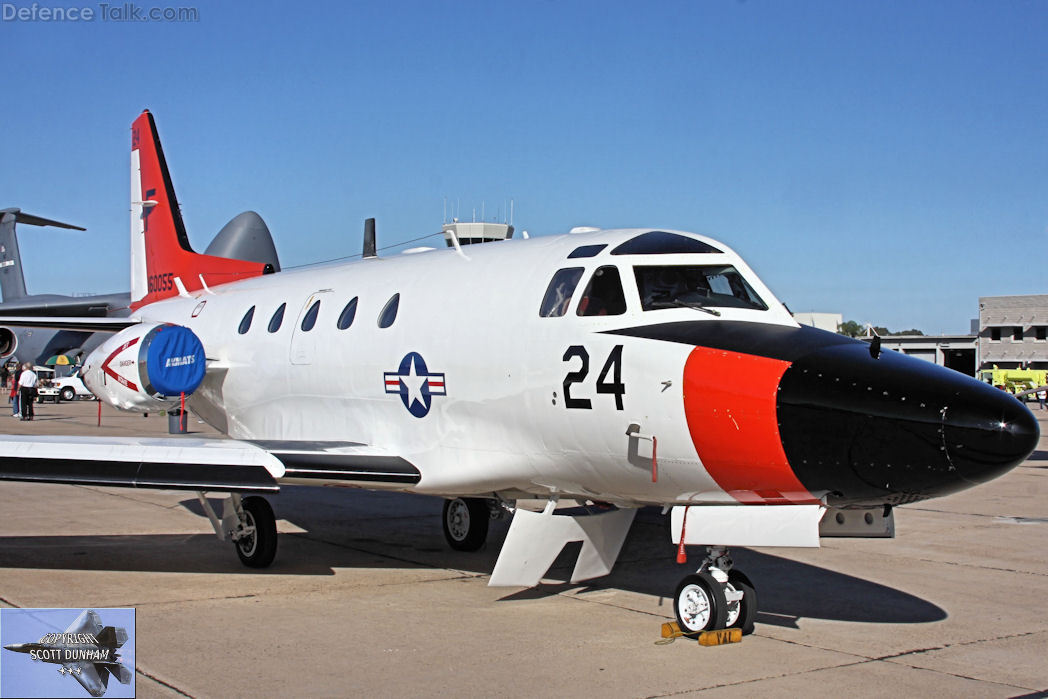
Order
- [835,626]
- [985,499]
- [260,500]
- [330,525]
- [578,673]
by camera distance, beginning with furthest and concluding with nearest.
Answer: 1. [985,499]
2. [330,525]
3. [260,500]
4. [835,626]
5. [578,673]

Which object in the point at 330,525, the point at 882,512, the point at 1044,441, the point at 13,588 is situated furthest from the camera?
the point at 1044,441

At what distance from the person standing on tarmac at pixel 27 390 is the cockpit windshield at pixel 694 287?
3098 cm

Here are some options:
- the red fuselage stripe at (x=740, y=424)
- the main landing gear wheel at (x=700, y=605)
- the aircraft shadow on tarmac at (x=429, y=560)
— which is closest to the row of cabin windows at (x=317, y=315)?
the aircraft shadow on tarmac at (x=429, y=560)

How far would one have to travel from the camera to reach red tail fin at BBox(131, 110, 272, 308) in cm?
1426

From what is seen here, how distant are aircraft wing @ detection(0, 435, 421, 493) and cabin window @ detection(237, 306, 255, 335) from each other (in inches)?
111

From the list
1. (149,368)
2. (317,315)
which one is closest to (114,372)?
(149,368)

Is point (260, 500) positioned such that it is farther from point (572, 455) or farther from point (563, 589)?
point (572, 455)

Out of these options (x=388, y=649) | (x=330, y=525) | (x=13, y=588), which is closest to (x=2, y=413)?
(x=330, y=525)

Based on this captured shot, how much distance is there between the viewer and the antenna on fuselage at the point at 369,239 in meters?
12.0

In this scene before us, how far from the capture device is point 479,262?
911 cm

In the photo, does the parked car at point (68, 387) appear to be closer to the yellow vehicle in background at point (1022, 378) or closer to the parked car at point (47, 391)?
the parked car at point (47, 391)

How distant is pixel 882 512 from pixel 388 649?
3.36 meters

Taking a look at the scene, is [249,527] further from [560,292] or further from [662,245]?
[662,245]

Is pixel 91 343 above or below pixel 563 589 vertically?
above
